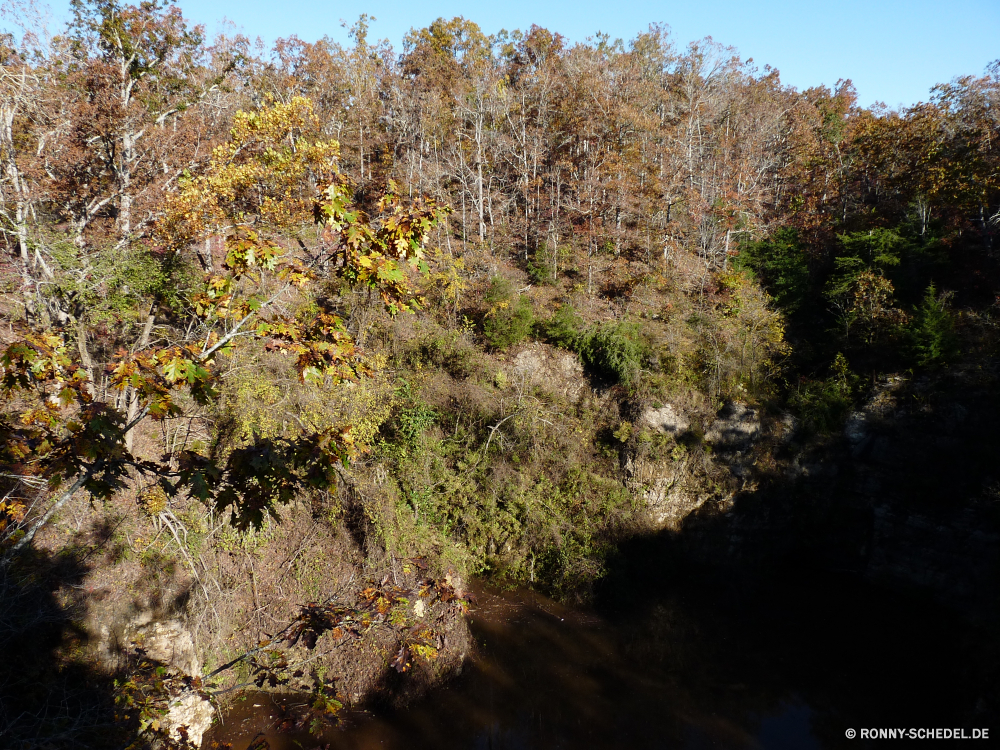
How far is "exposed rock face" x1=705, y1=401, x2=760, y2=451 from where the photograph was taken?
548 inches

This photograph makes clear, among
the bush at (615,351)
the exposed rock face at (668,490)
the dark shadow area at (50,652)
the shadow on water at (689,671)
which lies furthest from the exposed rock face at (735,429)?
the dark shadow area at (50,652)

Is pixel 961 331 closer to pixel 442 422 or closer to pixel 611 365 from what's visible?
pixel 611 365

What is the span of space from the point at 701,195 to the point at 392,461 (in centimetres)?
1582

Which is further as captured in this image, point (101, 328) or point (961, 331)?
point (961, 331)

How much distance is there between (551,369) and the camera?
15.9 metres

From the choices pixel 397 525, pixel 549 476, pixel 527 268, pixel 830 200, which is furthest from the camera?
pixel 830 200

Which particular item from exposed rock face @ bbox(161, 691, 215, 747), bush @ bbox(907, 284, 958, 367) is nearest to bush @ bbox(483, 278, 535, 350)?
bush @ bbox(907, 284, 958, 367)

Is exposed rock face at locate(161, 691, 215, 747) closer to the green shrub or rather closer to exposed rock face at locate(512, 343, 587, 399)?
exposed rock face at locate(512, 343, 587, 399)

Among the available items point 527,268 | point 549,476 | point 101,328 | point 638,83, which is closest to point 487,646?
point 549,476

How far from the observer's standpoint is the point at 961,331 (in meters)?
13.3

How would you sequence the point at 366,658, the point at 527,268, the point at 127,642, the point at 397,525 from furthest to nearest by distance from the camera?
the point at 527,268
the point at 397,525
the point at 366,658
the point at 127,642

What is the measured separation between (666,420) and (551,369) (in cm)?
377

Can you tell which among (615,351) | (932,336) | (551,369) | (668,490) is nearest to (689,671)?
(668,490)

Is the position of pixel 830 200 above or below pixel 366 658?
above
